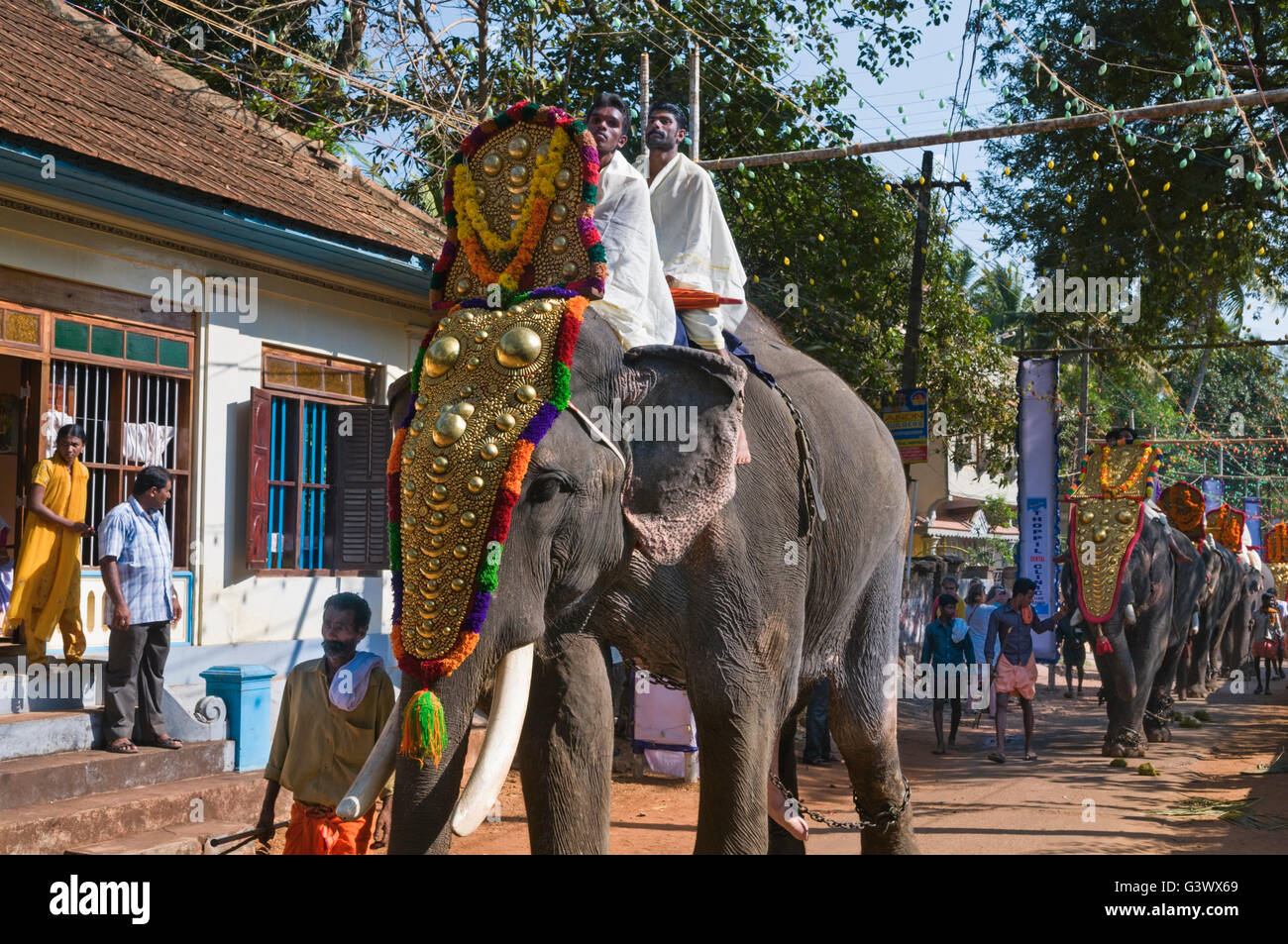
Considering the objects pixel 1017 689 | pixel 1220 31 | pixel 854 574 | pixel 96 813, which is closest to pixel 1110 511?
pixel 1017 689

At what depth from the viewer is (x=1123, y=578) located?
1092cm

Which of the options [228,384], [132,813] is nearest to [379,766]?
[132,813]

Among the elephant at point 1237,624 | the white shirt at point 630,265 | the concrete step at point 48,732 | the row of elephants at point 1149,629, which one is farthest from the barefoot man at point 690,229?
the elephant at point 1237,624

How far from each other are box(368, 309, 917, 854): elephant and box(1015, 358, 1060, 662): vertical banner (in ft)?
33.3

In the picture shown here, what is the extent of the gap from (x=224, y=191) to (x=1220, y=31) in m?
10.7

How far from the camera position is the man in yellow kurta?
7.68 meters

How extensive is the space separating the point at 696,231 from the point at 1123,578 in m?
8.09

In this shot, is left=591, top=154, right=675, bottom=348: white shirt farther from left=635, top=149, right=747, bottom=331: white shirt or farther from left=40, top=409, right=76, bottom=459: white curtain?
left=40, top=409, right=76, bottom=459: white curtain

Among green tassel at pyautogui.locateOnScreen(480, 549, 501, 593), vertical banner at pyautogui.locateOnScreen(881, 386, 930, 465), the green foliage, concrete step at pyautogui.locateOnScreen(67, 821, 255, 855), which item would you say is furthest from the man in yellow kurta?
the green foliage

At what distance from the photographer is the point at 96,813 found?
6.73 m

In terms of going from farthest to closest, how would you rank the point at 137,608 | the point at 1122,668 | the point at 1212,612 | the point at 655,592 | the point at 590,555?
the point at 1212,612 → the point at 1122,668 → the point at 137,608 → the point at 655,592 → the point at 590,555

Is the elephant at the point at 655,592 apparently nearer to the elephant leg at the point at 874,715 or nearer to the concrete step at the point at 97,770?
the elephant leg at the point at 874,715

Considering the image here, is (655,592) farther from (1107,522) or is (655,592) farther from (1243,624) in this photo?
(1243,624)
